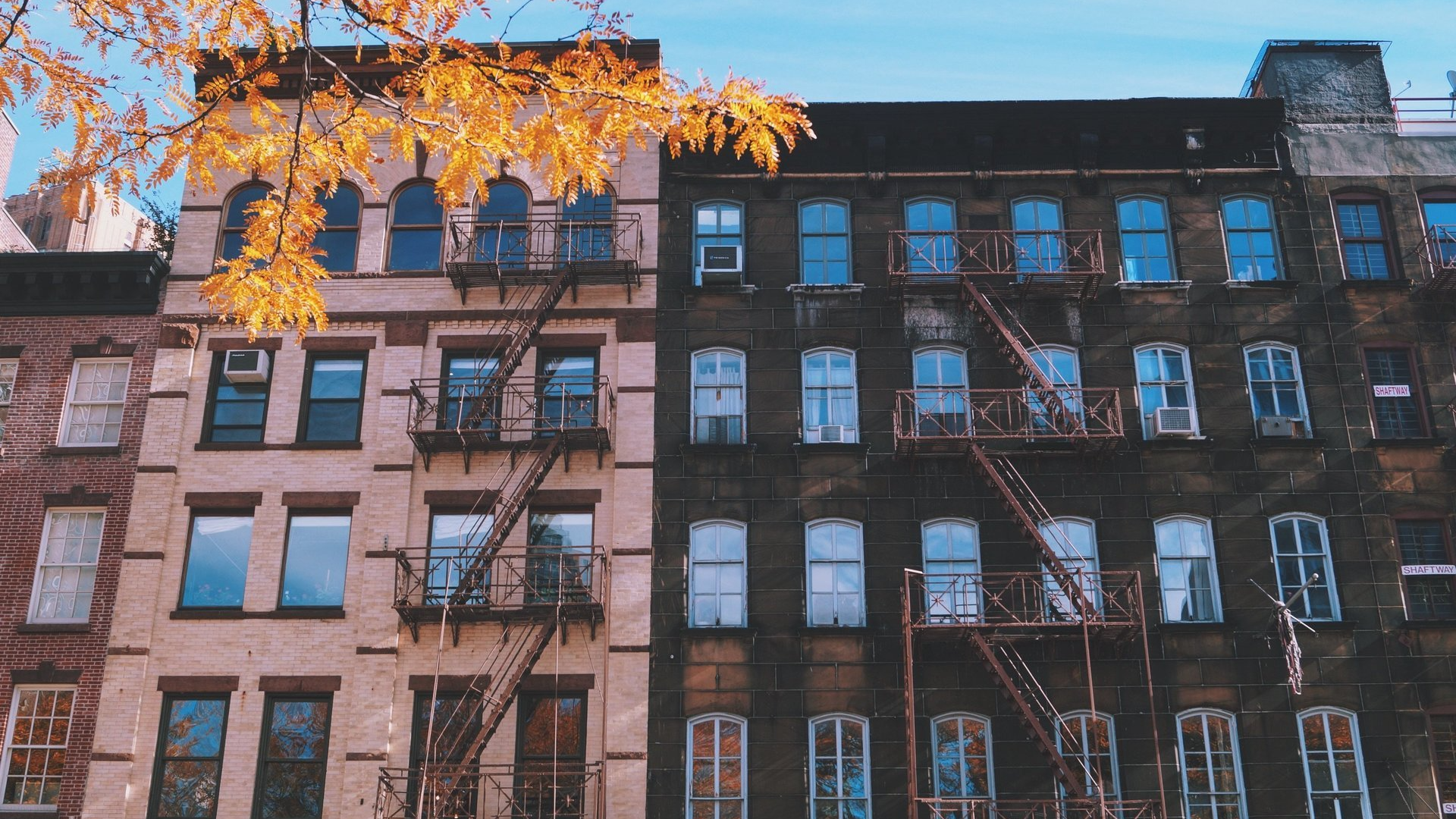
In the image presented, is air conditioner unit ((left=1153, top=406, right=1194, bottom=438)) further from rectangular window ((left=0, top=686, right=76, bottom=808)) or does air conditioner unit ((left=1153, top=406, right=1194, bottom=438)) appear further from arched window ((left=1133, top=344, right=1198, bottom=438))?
rectangular window ((left=0, top=686, right=76, bottom=808))

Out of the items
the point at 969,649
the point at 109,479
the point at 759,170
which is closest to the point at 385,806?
the point at 109,479

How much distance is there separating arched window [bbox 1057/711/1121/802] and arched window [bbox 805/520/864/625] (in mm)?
3813

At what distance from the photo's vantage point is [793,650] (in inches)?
907

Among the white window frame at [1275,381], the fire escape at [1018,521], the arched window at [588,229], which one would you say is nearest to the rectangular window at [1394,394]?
the white window frame at [1275,381]

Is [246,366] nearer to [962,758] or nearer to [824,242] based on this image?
[824,242]

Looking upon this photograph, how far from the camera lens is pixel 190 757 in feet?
74.9

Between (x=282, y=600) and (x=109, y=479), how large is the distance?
4108mm

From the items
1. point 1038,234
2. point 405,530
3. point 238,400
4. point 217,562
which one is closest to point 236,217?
point 238,400

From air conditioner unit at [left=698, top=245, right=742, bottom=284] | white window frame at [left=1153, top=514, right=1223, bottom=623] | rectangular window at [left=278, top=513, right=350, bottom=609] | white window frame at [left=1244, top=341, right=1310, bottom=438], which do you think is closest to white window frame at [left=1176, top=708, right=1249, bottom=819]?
white window frame at [left=1153, top=514, right=1223, bottom=623]

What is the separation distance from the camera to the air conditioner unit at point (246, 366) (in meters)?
25.0

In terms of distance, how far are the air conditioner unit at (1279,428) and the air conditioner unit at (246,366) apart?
18.2 metres

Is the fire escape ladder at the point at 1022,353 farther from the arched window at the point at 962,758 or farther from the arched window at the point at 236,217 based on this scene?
the arched window at the point at 236,217

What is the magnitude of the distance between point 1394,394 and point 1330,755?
694 centimetres

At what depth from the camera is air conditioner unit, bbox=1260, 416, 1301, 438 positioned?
2434cm
